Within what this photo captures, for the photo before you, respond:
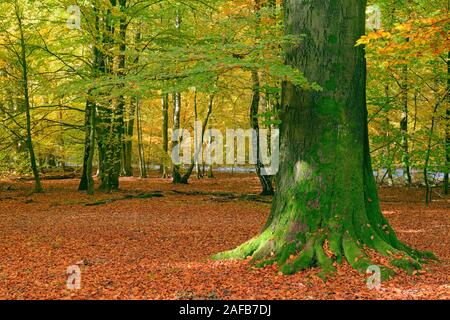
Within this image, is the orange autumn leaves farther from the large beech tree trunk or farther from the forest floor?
the forest floor

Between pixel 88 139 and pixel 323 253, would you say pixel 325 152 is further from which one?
pixel 88 139

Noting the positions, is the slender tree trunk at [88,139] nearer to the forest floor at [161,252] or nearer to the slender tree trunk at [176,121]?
the forest floor at [161,252]

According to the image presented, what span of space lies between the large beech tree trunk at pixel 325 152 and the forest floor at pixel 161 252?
0.44 metres

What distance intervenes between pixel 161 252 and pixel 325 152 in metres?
2.96

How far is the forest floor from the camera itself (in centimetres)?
437

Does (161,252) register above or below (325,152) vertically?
below

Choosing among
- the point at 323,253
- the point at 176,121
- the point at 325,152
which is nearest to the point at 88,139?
the point at 176,121

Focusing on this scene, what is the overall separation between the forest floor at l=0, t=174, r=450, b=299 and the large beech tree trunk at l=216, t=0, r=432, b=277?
442mm

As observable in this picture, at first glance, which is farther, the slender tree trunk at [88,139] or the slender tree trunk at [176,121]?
the slender tree trunk at [176,121]

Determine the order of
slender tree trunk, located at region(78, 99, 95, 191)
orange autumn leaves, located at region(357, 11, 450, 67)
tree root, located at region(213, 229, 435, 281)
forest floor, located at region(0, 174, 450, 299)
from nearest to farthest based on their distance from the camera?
forest floor, located at region(0, 174, 450, 299) < tree root, located at region(213, 229, 435, 281) < orange autumn leaves, located at region(357, 11, 450, 67) < slender tree trunk, located at region(78, 99, 95, 191)

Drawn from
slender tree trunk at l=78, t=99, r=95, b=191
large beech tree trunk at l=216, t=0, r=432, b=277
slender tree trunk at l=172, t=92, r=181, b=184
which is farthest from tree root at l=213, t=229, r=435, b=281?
slender tree trunk at l=172, t=92, r=181, b=184

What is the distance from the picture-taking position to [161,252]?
21.6 feet

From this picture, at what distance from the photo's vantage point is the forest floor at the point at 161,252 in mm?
4371

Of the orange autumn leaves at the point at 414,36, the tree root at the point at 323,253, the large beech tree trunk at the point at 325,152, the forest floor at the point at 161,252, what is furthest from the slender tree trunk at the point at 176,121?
the tree root at the point at 323,253
